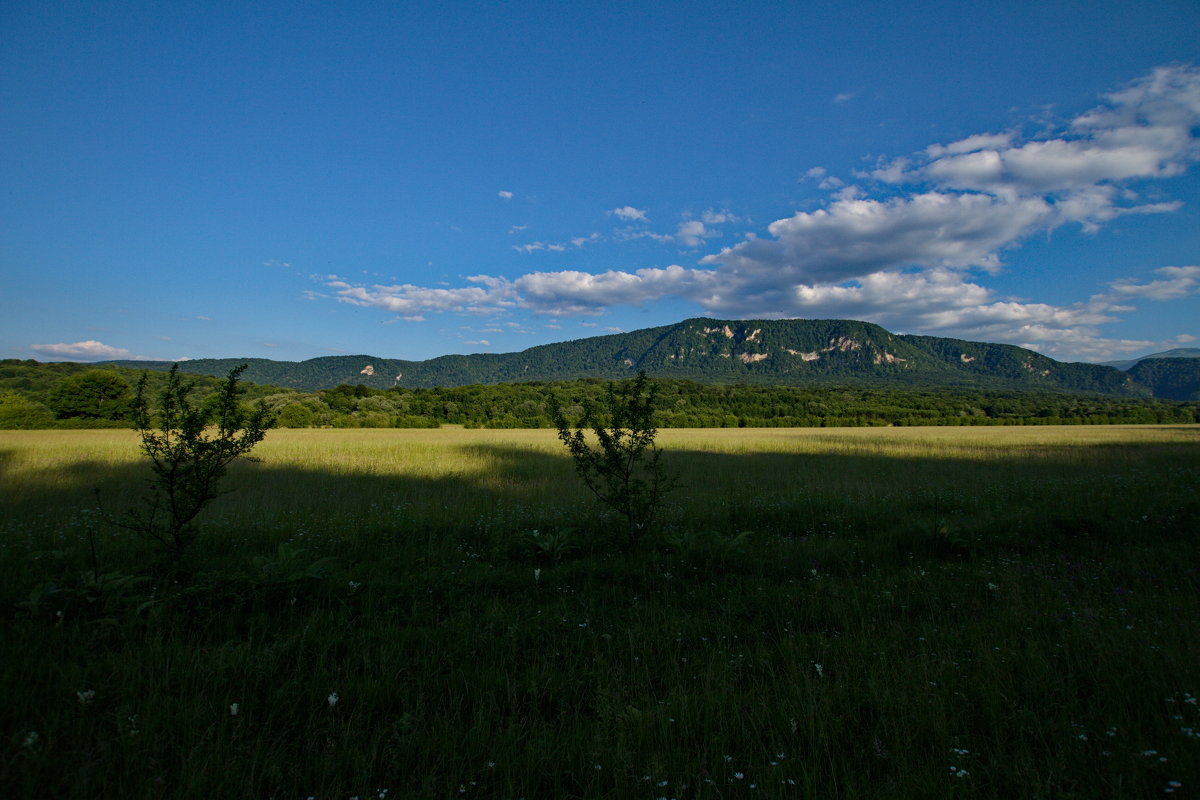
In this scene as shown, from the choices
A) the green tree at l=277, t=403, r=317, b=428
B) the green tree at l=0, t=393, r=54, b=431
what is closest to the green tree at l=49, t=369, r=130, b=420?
the green tree at l=0, t=393, r=54, b=431

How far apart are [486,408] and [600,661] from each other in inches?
3172

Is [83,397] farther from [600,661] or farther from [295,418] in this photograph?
[600,661]

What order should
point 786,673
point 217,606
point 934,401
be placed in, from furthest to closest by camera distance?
point 934,401, point 217,606, point 786,673

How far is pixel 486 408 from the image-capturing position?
82.0 metres

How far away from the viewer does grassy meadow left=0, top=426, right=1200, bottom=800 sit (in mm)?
2779

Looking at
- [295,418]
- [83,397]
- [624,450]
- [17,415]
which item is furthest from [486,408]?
[624,450]

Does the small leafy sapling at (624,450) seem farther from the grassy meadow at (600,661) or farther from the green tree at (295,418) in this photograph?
the green tree at (295,418)

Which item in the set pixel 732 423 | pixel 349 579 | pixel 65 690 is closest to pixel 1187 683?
pixel 349 579

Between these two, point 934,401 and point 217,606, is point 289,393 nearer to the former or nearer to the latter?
point 217,606

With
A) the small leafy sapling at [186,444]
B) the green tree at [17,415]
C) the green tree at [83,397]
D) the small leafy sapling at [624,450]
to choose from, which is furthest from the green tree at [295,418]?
the small leafy sapling at [624,450]

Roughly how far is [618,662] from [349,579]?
363 centimetres

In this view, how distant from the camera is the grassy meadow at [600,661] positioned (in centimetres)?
278

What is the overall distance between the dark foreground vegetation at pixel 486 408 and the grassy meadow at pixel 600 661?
148 feet

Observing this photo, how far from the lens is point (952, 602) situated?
17.3ft
